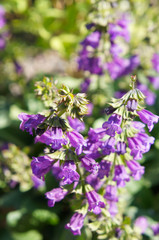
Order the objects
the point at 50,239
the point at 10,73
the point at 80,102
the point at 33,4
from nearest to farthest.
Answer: the point at 80,102 < the point at 50,239 < the point at 10,73 < the point at 33,4

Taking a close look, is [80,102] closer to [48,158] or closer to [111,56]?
[48,158]

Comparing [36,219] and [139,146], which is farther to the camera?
[36,219]

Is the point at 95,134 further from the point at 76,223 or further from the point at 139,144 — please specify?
the point at 76,223

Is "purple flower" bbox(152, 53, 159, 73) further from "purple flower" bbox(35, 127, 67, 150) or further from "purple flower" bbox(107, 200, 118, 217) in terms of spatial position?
"purple flower" bbox(35, 127, 67, 150)

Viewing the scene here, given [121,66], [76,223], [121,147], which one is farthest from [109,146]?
[121,66]

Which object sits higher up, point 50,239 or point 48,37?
point 48,37

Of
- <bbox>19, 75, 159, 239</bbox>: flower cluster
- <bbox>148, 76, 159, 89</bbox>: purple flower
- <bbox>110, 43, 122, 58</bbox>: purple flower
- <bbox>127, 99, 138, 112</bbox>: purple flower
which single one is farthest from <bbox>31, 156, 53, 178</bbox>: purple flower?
<bbox>148, 76, 159, 89</bbox>: purple flower

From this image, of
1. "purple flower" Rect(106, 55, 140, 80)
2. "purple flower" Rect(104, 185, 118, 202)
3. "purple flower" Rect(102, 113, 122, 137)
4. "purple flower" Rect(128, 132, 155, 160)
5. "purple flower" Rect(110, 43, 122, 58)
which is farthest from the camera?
"purple flower" Rect(106, 55, 140, 80)

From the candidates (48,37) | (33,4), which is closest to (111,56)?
(48,37)
